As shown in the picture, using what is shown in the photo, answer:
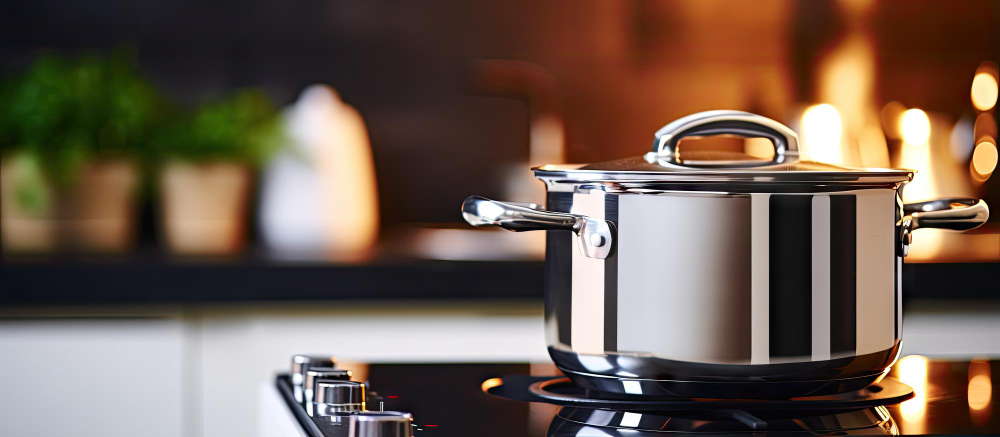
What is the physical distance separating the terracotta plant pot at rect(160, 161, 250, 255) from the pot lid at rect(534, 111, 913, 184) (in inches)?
54.4

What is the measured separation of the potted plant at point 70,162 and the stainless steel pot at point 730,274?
1.46 metres

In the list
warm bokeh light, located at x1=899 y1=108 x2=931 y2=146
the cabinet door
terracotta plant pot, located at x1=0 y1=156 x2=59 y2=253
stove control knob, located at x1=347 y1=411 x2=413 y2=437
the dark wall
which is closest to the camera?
stove control knob, located at x1=347 y1=411 x2=413 y2=437

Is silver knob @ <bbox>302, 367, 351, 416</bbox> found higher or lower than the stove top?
higher

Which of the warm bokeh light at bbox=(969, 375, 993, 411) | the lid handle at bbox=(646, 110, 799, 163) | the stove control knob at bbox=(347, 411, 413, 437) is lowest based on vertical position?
the warm bokeh light at bbox=(969, 375, 993, 411)

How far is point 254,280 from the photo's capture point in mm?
1636

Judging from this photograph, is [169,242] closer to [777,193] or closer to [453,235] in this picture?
[453,235]

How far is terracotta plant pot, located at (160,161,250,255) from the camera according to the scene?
1873mm

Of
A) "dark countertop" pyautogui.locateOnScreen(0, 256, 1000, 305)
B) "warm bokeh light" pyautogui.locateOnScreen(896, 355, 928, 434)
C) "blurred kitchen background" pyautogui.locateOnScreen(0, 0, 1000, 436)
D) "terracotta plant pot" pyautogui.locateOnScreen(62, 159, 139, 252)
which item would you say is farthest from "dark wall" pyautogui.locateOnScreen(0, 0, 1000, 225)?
"warm bokeh light" pyautogui.locateOnScreen(896, 355, 928, 434)

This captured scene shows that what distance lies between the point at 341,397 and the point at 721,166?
215mm

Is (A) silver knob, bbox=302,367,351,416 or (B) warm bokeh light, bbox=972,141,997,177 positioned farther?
(B) warm bokeh light, bbox=972,141,997,177

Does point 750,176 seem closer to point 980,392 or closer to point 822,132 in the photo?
point 980,392

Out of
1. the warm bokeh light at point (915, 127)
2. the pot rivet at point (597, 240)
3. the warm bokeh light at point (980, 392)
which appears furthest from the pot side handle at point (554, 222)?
the warm bokeh light at point (915, 127)

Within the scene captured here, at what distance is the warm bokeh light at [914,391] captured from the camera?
0.51m

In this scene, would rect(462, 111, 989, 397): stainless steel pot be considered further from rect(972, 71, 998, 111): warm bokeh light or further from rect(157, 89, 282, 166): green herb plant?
rect(972, 71, 998, 111): warm bokeh light
